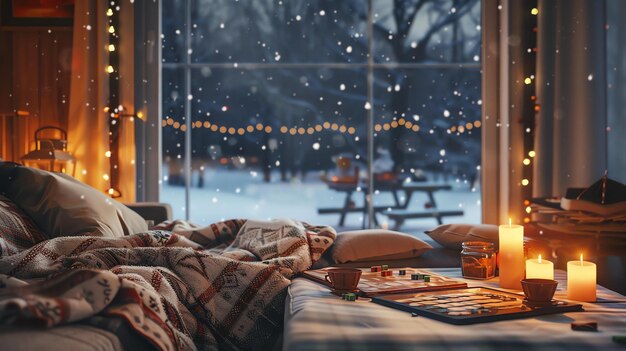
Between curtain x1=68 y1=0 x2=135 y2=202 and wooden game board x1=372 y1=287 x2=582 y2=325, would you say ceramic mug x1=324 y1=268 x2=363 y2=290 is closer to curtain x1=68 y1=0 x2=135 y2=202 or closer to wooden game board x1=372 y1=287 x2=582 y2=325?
wooden game board x1=372 y1=287 x2=582 y2=325

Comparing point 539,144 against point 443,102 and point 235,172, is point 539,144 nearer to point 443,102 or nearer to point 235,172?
point 443,102

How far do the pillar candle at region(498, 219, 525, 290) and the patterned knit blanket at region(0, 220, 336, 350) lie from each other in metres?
0.63

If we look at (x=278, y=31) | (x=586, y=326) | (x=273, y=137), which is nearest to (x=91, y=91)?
(x=278, y=31)

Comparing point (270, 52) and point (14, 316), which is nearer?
point (14, 316)

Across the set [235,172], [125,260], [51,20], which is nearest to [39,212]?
[125,260]

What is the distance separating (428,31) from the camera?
694cm

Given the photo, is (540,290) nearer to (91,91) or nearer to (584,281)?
(584,281)

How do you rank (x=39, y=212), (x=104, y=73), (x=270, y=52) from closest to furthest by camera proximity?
(x=39, y=212) < (x=104, y=73) < (x=270, y=52)

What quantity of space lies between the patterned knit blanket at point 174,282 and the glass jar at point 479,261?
1.72ft

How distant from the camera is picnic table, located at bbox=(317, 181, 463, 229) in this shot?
22.6 feet

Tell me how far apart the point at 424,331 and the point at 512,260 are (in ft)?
2.05

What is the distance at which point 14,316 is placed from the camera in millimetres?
1334

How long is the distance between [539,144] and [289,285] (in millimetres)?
3191

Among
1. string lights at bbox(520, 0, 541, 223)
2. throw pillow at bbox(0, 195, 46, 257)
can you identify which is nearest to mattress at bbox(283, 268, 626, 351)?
throw pillow at bbox(0, 195, 46, 257)
